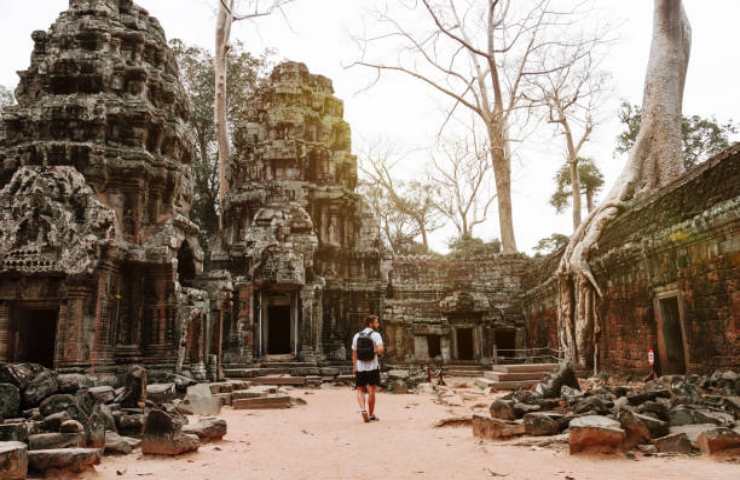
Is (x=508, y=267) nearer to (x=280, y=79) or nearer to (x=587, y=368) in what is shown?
(x=587, y=368)

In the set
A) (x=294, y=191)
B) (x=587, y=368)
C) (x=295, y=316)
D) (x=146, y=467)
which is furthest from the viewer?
(x=294, y=191)

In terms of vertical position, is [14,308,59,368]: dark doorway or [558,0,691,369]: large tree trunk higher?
[558,0,691,369]: large tree trunk

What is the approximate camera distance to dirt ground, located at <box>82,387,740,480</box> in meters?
4.12

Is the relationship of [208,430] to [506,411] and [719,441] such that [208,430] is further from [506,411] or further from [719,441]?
[719,441]

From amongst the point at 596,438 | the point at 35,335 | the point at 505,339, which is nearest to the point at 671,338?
the point at 596,438

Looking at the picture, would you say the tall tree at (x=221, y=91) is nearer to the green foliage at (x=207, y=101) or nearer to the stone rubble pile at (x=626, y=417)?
the green foliage at (x=207, y=101)

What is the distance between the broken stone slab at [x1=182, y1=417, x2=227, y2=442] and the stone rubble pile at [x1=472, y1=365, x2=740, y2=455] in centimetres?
281

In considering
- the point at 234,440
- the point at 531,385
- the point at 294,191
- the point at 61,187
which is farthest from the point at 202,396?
the point at 294,191

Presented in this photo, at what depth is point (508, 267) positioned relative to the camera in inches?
837

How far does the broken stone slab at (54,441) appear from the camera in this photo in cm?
462

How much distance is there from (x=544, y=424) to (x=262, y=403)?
580cm

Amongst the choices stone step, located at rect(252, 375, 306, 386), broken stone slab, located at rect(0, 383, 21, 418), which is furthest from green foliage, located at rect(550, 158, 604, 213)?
broken stone slab, located at rect(0, 383, 21, 418)

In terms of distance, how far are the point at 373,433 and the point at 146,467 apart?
2697 millimetres

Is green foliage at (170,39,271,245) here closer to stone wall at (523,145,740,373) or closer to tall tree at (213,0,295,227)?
tall tree at (213,0,295,227)
